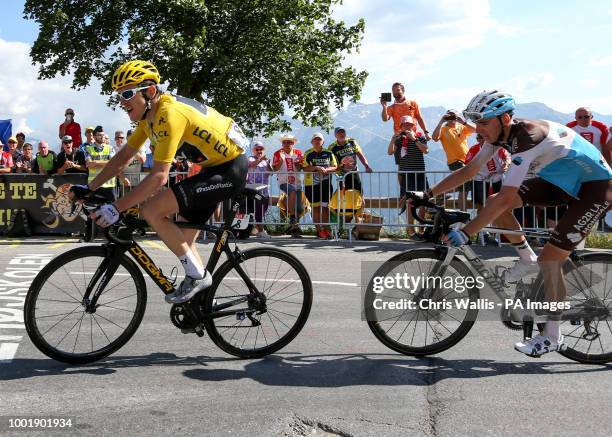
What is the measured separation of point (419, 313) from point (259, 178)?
953 centimetres

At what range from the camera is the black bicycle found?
16.3ft

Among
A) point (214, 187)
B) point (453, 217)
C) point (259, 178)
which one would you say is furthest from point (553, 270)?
point (259, 178)

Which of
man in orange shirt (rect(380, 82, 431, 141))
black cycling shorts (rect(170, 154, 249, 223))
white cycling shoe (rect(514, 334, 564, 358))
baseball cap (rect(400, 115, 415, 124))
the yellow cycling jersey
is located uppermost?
man in orange shirt (rect(380, 82, 431, 141))

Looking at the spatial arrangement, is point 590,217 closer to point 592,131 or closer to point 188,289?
point 188,289

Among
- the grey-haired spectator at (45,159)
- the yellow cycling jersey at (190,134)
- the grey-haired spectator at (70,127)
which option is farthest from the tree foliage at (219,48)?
the yellow cycling jersey at (190,134)

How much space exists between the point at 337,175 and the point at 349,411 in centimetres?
981

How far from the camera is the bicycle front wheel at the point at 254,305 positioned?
5273 millimetres

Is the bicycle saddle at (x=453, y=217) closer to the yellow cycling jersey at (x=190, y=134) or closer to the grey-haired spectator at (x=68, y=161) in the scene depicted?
the yellow cycling jersey at (x=190, y=134)

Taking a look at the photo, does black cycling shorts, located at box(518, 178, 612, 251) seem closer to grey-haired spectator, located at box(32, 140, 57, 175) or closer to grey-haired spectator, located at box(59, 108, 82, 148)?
grey-haired spectator, located at box(32, 140, 57, 175)

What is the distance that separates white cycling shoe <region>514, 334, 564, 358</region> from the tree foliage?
22.8m

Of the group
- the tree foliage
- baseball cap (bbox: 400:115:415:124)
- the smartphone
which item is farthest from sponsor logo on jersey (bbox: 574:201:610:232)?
the tree foliage

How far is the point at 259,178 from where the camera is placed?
1456 centimetres

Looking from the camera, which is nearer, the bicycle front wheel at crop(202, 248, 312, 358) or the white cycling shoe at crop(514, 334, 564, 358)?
the white cycling shoe at crop(514, 334, 564, 358)

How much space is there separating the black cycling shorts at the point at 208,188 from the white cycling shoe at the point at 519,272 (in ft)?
6.78
